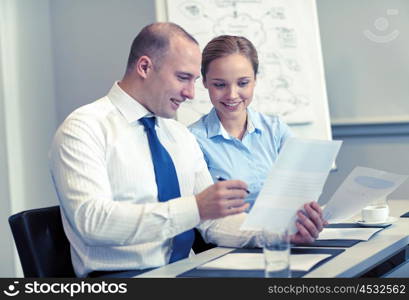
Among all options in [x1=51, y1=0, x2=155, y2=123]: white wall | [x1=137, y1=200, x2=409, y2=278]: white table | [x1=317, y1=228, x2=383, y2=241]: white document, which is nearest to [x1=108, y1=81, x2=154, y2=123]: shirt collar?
[x1=137, y1=200, x2=409, y2=278]: white table

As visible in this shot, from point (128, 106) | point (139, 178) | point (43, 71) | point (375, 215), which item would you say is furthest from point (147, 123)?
point (43, 71)

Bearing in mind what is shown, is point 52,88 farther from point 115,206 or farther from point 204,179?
point 115,206

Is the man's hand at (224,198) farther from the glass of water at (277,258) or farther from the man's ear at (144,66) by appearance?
the man's ear at (144,66)

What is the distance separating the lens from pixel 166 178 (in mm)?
2049

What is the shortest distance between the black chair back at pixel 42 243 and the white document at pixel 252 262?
0.44 m

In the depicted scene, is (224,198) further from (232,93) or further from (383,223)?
(232,93)

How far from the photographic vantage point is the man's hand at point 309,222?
6.42 ft

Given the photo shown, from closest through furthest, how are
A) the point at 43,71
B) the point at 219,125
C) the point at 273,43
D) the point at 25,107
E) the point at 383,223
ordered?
the point at 383,223 < the point at 219,125 < the point at 273,43 < the point at 25,107 < the point at 43,71

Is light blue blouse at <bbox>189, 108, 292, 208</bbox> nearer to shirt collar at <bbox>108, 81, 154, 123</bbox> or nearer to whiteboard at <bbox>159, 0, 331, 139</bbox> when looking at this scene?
shirt collar at <bbox>108, 81, 154, 123</bbox>

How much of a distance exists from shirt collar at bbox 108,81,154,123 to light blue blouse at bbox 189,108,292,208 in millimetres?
585

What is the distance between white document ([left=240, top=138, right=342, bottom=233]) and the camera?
5.68 ft

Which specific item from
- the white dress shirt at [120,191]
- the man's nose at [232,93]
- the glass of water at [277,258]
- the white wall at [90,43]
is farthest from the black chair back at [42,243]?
the white wall at [90,43]

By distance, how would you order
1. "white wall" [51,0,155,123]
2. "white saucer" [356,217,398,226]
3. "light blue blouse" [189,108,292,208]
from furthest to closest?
"white wall" [51,0,155,123]
"light blue blouse" [189,108,292,208]
"white saucer" [356,217,398,226]

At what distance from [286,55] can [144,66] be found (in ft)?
5.86
